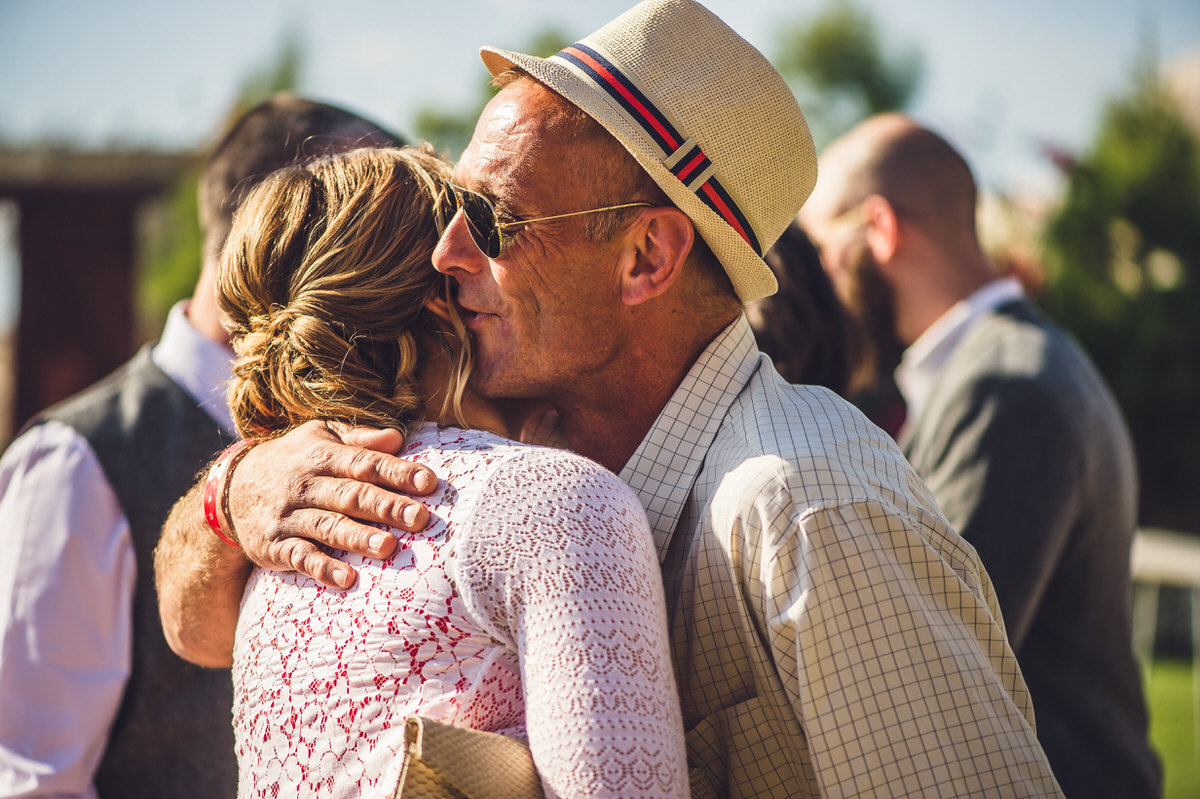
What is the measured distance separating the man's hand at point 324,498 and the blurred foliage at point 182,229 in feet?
33.6

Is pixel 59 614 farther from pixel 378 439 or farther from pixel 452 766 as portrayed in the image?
pixel 452 766

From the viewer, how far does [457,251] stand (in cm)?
185

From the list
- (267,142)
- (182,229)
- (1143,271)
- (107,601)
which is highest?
(267,142)

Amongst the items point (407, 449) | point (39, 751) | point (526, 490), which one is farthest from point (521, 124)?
point (39, 751)

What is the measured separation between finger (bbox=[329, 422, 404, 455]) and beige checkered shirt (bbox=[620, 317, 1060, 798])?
0.51m

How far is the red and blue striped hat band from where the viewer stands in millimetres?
1896

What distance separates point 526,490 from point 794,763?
2.23ft

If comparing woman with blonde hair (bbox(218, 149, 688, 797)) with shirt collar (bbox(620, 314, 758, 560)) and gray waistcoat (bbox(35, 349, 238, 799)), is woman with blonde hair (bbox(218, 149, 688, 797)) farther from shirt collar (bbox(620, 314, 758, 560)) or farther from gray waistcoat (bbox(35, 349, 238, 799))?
gray waistcoat (bbox(35, 349, 238, 799))

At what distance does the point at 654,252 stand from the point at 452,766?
1.13 meters

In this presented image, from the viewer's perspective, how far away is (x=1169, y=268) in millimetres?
11750

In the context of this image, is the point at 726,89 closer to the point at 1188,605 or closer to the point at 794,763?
the point at 794,763

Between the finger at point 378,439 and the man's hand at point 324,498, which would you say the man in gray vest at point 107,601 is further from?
the finger at point 378,439

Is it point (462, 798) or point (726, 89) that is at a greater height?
point (726, 89)

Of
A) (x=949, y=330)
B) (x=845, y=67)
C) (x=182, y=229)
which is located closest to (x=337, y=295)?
(x=949, y=330)
